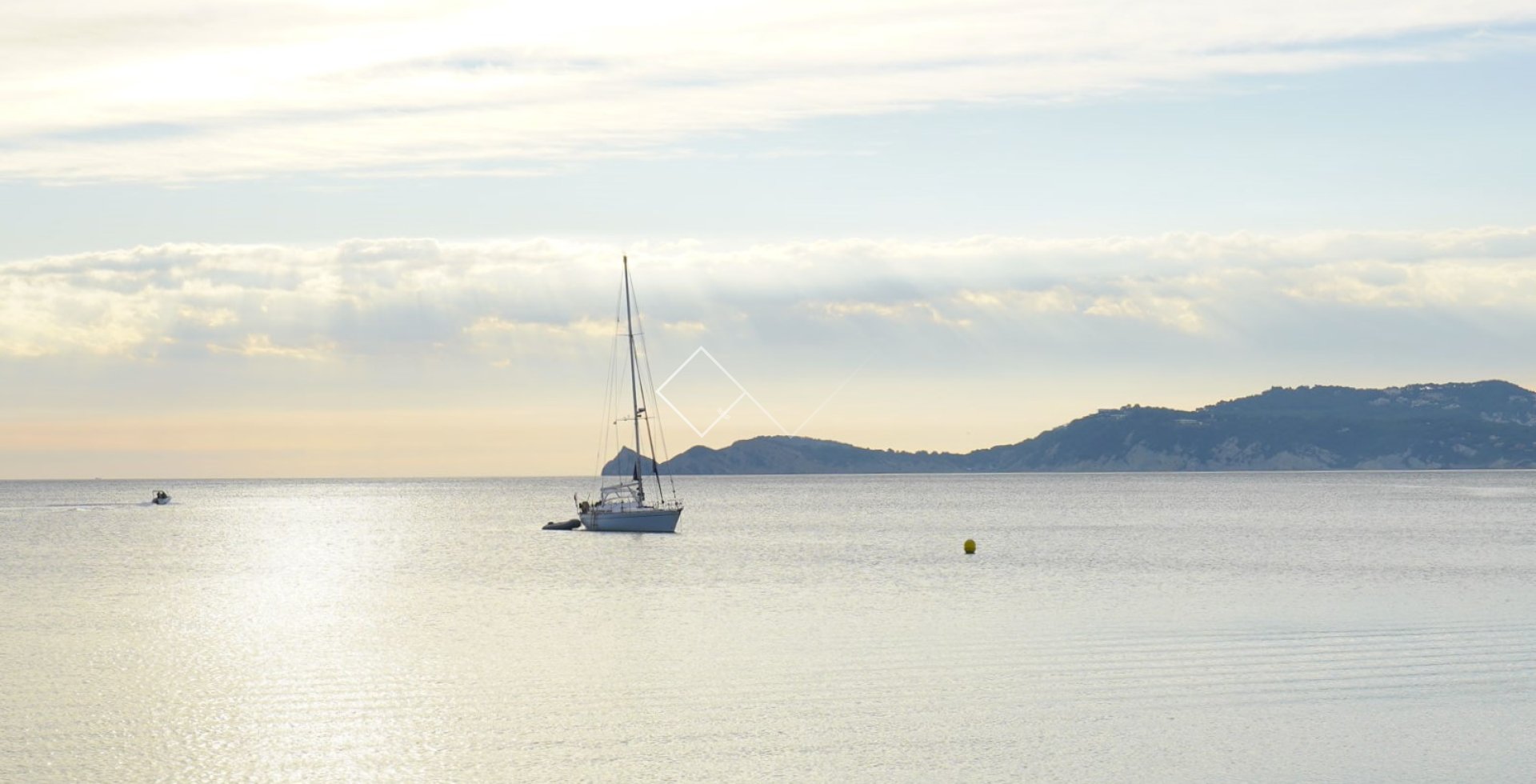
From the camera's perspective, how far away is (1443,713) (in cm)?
3947

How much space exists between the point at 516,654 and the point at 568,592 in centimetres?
2621

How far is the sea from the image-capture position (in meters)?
35.1

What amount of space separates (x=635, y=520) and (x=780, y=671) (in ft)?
279

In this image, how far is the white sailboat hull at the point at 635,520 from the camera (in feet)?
432

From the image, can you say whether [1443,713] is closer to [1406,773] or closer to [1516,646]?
[1406,773]

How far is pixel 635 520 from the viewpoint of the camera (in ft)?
432

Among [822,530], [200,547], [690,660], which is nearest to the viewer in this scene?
[690,660]

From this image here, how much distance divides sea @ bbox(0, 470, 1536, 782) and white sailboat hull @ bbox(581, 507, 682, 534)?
3034cm

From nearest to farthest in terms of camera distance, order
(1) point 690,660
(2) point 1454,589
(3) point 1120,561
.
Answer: (1) point 690,660, (2) point 1454,589, (3) point 1120,561

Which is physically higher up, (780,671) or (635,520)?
(635,520)

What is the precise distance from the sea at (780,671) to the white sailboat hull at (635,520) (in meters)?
30.3

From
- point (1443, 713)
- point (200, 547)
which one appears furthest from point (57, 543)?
point (1443, 713)

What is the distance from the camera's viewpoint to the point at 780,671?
156ft

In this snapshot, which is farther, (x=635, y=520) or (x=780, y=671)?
(x=635, y=520)
